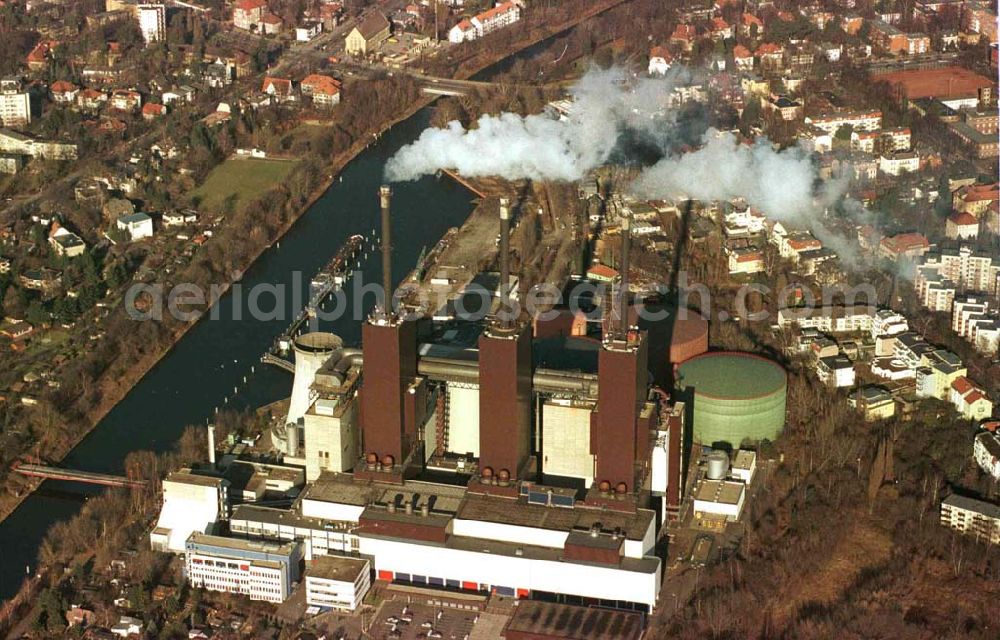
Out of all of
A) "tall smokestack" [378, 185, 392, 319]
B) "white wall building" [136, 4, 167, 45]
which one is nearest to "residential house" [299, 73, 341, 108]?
"white wall building" [136, 4, 167, 45]

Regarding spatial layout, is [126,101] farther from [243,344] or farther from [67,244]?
[243,344]

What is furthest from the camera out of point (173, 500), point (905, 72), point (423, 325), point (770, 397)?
point (905, 72)

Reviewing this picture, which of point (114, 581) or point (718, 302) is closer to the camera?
point (114, 581)

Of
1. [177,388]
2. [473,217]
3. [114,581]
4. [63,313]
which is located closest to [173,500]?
[114,581]

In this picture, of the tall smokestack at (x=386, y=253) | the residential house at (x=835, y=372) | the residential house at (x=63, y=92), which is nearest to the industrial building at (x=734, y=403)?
the residential house at (x=835, y=372)

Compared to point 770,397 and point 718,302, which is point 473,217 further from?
point 770,397

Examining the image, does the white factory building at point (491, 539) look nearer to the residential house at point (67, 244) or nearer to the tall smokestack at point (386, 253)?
the tall smokestack at point (386, 253)

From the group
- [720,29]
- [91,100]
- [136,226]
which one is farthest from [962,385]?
[91,100]
